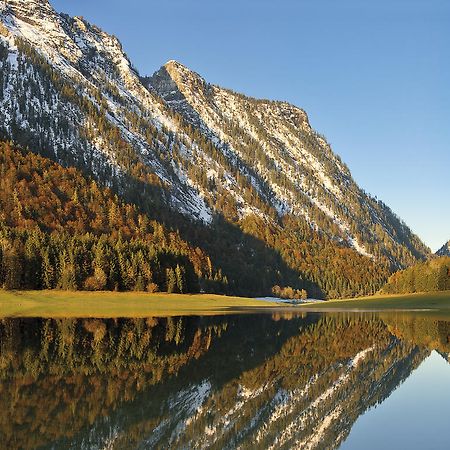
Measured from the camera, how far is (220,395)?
25328mm

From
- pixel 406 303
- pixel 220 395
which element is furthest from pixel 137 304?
pixel 220 395

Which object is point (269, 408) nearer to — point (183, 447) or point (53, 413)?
point (183, 447)

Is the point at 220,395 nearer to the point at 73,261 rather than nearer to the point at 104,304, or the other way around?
the point at 104,304

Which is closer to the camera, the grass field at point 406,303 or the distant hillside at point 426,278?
the grass field at point 406,303

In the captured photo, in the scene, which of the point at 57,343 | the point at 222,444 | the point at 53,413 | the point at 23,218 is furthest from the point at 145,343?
the point at 23,218

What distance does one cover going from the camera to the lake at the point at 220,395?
1875 cm

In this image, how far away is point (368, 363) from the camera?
35.8 m

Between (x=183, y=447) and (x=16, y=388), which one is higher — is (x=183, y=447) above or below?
below

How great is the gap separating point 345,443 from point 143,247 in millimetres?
128442

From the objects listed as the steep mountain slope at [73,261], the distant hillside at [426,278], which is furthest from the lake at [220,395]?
the distant hillside at [426,278]

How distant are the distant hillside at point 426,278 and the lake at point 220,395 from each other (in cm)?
11463

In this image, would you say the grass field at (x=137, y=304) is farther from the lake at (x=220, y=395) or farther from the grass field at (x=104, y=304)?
the lake at (x=220, y=395)

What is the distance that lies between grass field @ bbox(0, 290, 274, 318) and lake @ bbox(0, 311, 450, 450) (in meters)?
50.2

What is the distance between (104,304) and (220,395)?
89.1 metres
